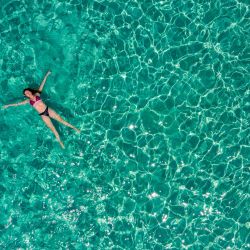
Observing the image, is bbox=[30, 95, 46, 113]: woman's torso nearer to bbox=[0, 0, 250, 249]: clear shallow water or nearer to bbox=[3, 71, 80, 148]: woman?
bbox=[3, 71, 80, 148]: woman

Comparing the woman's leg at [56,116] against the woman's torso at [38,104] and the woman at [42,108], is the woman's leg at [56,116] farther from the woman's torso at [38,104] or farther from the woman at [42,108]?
the woman's torso at [38,104]

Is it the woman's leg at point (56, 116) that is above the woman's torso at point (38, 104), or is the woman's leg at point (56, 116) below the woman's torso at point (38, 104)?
below

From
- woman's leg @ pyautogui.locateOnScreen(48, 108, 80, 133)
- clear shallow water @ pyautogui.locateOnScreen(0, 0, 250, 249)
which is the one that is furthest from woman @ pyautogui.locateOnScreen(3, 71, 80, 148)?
clear shallow water @ pyautogui.locateOnScreen(0, 0, 250, 249)

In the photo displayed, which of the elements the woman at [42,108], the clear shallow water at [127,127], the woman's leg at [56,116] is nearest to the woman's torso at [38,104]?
the woman at [42,108]

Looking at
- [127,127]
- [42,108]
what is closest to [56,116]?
[42,108]

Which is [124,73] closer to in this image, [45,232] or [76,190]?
[76,190]

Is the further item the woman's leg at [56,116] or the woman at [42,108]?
the woman's leg at [56,116]

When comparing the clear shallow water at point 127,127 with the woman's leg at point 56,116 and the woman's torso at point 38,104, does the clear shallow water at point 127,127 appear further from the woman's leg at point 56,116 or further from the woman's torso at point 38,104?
the woman's torso at point 38,104

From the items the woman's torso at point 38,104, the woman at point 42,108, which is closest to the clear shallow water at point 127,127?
the woman at point 42,108

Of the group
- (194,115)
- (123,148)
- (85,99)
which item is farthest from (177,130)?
(85,99)
